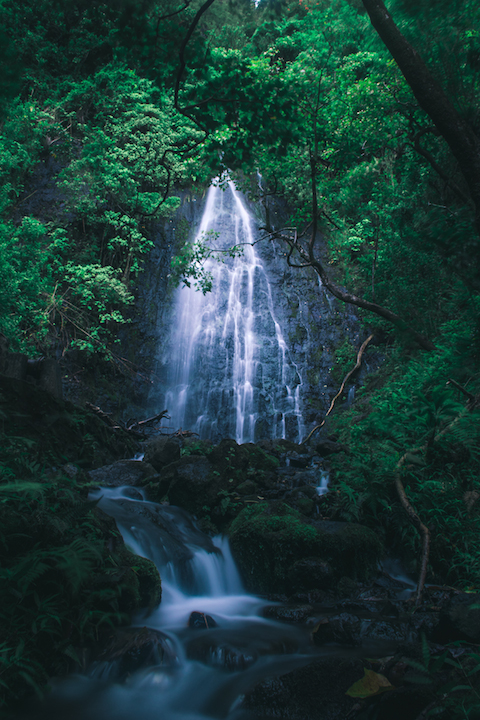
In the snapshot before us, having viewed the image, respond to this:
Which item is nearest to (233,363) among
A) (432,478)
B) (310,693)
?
(432,478)

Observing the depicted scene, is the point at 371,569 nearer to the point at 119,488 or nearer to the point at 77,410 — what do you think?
the point at 119,488

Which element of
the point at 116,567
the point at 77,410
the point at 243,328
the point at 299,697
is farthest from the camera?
the point at 243,328

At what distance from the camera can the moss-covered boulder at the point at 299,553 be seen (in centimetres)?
518

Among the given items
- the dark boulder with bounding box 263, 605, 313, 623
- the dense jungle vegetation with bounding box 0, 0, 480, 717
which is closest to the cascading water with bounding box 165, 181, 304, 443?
the dense jungle vegetation with bounding box 0, 0, 480, 717

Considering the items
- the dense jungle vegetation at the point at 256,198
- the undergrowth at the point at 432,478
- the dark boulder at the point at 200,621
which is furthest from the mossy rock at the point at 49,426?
the undergrowth at the point at 432,478

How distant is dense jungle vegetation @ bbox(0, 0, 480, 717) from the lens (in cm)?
322

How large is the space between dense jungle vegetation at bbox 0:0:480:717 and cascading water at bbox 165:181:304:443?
2330 mm

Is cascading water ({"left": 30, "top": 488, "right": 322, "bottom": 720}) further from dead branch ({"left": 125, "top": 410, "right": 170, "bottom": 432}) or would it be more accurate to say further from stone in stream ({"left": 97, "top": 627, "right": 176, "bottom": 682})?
dead branch ({"left": 125, "top": 410, "right": 170, "bottom": 432})

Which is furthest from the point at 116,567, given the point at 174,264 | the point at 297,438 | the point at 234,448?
the point at 297,438

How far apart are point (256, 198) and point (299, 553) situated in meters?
6.83

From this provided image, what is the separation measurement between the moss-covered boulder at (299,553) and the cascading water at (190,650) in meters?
0.34

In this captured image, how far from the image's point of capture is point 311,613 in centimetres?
453

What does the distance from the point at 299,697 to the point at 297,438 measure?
11875 mm

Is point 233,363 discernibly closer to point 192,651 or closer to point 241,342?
point 241,342
